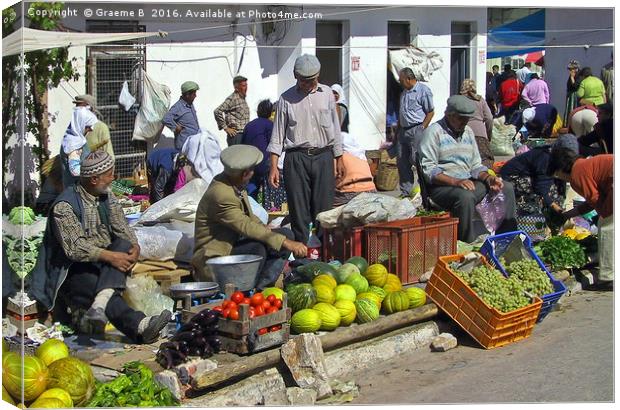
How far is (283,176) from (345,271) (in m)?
1.36

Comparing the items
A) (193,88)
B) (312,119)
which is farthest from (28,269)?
(193,88)

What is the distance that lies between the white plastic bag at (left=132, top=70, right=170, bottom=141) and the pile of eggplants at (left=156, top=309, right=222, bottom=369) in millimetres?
5873

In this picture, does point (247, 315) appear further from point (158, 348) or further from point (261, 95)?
point (261, 95)

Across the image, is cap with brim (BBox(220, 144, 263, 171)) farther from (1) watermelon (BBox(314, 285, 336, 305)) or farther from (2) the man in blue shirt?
(2) the man in blue shirt

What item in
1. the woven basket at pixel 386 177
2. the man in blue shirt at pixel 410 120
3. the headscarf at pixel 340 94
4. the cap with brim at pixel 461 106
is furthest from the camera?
the woven basket at pixel 386 177

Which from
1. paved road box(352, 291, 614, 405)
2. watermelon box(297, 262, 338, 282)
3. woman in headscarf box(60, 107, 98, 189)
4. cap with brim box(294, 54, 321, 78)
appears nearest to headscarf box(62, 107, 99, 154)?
woman in headscarf box(60, 107, 98, 189)

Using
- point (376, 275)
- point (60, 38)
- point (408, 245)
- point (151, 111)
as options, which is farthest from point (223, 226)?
point (151, 111)

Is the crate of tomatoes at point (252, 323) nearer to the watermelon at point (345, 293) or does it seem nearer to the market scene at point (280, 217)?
the market scene at point (280, 217)

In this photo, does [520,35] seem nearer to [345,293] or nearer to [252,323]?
[345,293]

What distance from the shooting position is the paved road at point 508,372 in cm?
694

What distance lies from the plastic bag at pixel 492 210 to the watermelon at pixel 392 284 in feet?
5.56

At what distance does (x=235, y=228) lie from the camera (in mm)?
7906

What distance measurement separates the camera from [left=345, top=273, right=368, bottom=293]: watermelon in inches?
325

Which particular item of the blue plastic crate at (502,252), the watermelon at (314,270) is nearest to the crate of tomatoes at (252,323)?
the watermelon at (314,270)
